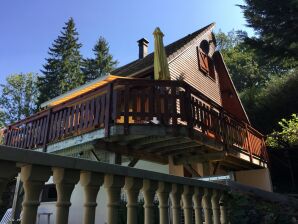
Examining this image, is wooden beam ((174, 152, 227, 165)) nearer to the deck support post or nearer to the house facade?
the house facade

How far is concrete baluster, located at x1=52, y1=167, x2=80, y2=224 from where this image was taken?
6.39ft

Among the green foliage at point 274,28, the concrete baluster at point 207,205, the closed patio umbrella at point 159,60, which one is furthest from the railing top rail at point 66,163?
the green foliage at point 274,28

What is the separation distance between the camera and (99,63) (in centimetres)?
4538

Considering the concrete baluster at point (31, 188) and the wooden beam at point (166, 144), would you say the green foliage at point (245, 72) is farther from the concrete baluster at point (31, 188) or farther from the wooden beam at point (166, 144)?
the concrete baluster at point (31, 188)

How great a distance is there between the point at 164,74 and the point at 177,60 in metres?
4.00

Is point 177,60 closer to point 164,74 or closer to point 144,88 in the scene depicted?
point 164,74

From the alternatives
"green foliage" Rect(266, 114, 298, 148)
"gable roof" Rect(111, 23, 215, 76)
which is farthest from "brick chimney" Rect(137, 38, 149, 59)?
"green foliage" Rect(266, 114, 298, 148)

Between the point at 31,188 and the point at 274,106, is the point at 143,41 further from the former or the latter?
the point at 31,188

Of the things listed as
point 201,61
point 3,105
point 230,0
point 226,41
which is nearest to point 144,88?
point 201,61

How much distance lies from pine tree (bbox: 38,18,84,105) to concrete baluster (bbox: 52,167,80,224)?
121 ft

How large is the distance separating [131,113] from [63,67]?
3488cm

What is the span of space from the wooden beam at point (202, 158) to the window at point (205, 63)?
22.1 feet

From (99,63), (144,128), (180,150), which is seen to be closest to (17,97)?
(99,63)

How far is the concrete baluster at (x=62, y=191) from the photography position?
76.7 inches
